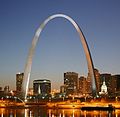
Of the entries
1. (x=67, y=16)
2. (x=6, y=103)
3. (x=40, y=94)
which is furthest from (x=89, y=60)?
(x=40, y=94)

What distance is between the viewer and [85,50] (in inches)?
2847

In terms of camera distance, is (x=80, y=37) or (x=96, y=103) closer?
(x=80, y=37)

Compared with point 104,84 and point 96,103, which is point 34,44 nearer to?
point 96,103

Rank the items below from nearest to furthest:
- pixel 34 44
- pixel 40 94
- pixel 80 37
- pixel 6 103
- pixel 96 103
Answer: pixel 80 37, pixel 34 44, pixel 96 103, pixel 6 103, pixel 40 94

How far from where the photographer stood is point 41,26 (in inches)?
2997

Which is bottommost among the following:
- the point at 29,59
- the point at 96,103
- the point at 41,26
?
the point at 96,103

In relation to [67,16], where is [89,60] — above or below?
below

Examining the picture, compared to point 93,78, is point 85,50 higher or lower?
higher

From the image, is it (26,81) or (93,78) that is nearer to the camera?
(93,78)

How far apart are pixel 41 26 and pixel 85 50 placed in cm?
974

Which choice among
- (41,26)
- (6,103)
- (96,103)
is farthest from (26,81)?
(6,103)

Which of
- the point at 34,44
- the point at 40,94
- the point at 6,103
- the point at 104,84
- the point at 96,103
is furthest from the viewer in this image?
the point at 40,94

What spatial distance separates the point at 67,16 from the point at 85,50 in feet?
23.5

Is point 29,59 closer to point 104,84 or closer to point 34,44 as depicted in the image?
point 34,44
